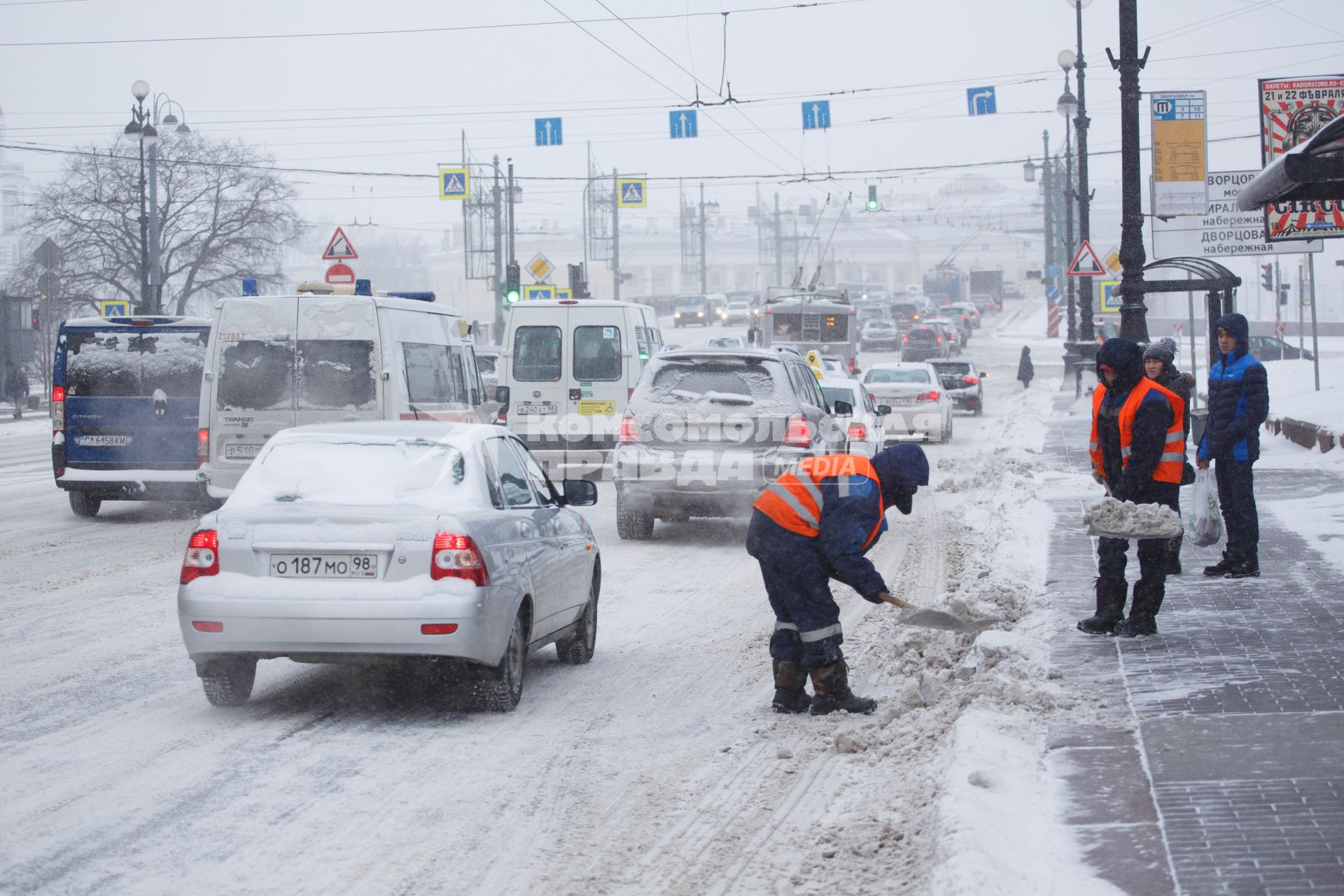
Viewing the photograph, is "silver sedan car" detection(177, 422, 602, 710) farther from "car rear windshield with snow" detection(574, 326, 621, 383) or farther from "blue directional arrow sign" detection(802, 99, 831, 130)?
"blue directional arrow sign" detection(802, 99, 831, 130)

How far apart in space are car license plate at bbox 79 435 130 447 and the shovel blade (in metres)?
11.2

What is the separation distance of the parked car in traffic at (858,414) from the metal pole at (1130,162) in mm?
4775

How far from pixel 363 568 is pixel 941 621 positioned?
291 centimetres

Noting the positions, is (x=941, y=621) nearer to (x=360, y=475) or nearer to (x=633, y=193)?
(x=360, y=475)

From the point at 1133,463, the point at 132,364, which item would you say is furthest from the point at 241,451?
the point at 1133,463

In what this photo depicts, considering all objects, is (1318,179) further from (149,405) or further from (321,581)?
(149,405)

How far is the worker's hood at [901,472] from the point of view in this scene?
6.93 m

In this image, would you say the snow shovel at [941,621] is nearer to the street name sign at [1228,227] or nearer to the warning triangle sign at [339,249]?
the street name sign at [1228,227]

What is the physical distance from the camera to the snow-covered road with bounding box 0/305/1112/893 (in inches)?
199

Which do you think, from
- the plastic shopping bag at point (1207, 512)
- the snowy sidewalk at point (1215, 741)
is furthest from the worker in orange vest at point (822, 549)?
the plastic shopping bag at point (1207, 512)

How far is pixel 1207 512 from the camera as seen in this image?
1071 centimetres

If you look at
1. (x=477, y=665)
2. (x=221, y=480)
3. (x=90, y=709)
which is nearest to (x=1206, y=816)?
(x=477, y=665)

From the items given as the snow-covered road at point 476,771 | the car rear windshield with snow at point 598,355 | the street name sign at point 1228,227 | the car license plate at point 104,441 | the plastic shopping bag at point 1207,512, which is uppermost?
the street name sign at point 1228,227

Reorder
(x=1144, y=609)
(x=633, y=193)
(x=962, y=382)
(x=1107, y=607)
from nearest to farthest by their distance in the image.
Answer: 1. (x=1144, y=609)
2. (x=1107, y=607)
3. (x=962, y=382)
4. (x=633, y=193)
